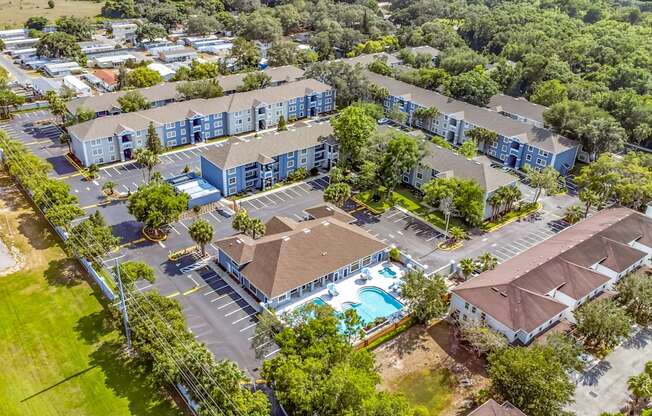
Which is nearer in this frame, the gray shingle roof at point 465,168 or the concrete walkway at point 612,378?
the concrete walkway at point 612,378

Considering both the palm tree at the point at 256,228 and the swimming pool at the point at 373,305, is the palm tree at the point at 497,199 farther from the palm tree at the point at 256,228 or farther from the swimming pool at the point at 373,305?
the palm tree at the point at 256,228

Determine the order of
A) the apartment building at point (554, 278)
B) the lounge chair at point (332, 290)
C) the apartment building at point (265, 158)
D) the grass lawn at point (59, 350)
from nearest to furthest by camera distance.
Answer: the grass lawn at point (59, 350), the apartment building at point (554, 278), the lounge chair at point (332, 290), the apartment building at point (265, 158)

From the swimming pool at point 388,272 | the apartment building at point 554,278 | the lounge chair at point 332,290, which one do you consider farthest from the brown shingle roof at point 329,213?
the apartment building at point 554,278

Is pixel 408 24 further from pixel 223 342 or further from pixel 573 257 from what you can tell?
pixel 223 342

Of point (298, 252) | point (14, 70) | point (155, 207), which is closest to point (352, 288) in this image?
point (298, 252)

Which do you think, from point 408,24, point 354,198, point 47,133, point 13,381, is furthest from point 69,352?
point 408,24

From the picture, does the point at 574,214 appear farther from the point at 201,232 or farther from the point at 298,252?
the point at 201,232

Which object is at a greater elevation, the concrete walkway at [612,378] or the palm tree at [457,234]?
the palm tree at [457,234]
